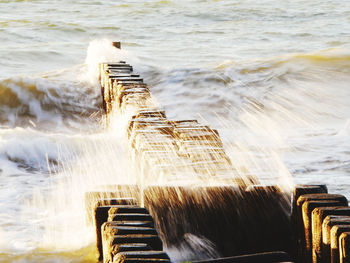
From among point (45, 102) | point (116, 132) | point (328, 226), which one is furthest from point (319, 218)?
point (45, 102)

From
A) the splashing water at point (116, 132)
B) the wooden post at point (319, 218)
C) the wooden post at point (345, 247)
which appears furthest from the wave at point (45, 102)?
the wooden post at point (345, 247)

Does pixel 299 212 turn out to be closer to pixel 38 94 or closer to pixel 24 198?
pixel 24 198

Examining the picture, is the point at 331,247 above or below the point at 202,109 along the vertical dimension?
below

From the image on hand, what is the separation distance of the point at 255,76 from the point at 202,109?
3.23 metres

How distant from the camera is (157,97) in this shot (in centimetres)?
1270

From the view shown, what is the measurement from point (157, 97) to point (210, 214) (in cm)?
940

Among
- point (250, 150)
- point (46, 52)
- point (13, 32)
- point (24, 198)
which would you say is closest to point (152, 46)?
point (46, 52)

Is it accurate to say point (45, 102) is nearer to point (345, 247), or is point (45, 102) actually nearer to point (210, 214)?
point (210, 214)

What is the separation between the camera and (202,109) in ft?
39.4

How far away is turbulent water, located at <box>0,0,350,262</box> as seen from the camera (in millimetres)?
6355

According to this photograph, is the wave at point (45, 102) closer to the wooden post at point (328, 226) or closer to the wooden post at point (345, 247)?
the wooden post at point (328, 226)

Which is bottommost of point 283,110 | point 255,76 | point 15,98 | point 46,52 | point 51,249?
point 51,249

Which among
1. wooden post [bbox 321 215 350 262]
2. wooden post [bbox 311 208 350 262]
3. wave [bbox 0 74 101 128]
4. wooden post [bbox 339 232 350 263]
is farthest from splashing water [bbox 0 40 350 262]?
wooden post [bbox 339 232 350 263]

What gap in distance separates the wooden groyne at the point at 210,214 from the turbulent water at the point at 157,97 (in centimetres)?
50
